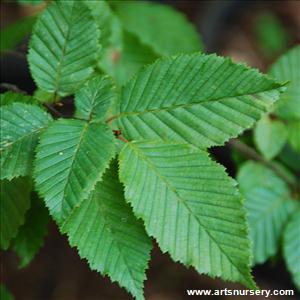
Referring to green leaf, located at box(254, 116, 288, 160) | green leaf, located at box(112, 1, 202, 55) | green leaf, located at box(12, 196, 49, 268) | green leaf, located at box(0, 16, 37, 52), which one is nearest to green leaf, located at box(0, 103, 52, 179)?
green leaf, located at box(12, 196, 49, 268)

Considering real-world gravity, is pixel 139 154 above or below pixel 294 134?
above

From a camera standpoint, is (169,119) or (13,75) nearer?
(169,119)

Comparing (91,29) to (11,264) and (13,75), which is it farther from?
(11,264)

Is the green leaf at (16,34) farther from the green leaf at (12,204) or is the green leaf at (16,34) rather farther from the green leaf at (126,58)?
the green leaf at (12,204)

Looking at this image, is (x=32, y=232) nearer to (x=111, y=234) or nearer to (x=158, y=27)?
(x=111, y=234)

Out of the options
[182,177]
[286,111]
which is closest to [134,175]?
[182,177]

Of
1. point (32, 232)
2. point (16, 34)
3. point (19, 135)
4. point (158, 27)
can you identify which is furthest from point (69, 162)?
point (158, 27)

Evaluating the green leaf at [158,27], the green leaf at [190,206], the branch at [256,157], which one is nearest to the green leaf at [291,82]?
the branch at [256,157]

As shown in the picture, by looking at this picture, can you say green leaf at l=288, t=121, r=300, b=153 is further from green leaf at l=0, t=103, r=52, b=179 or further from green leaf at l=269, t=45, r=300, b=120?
green leaf at l=0, t=103, r=52, b=179
